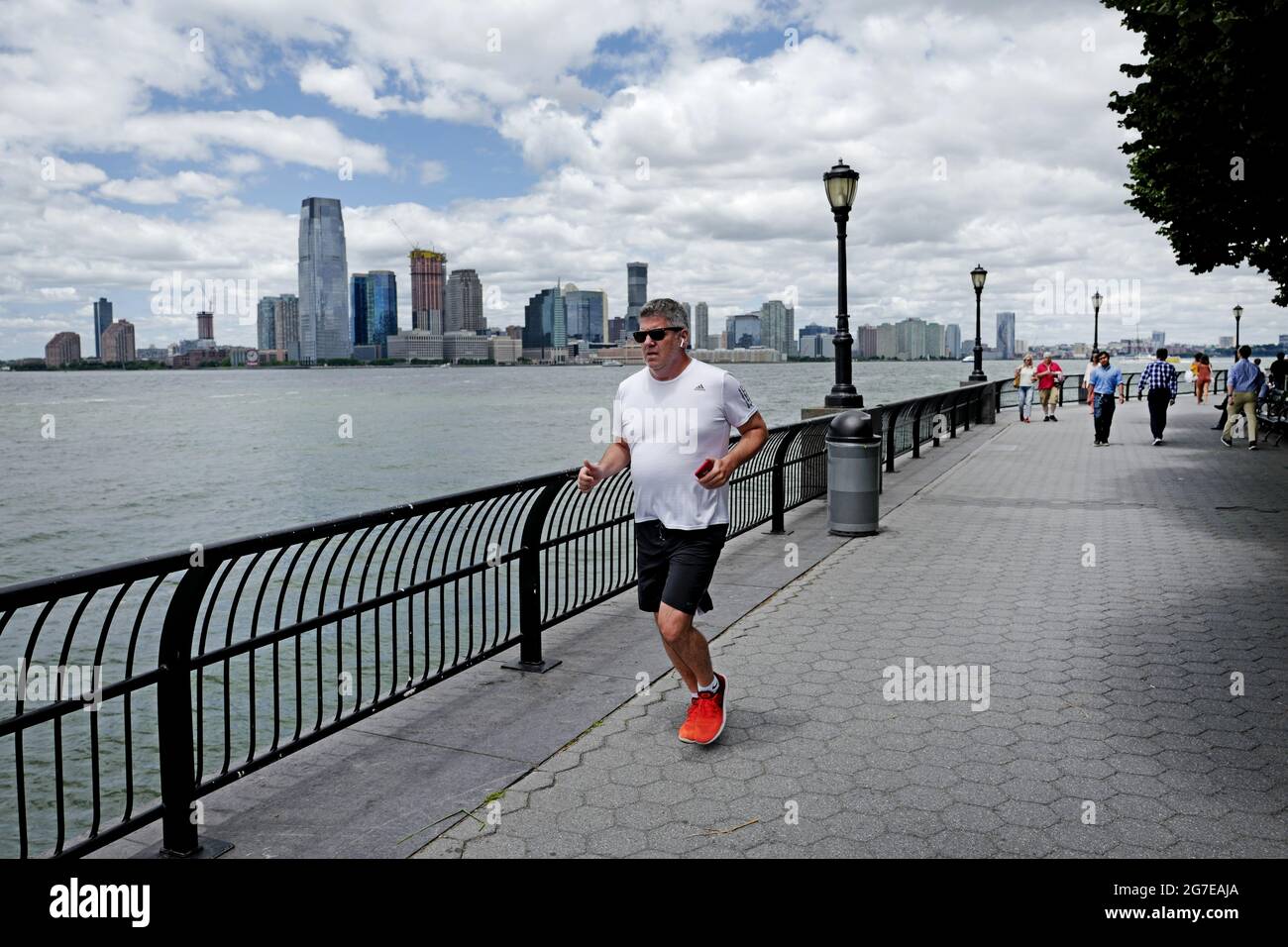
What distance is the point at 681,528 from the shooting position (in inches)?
177

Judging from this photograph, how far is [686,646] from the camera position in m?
4.59

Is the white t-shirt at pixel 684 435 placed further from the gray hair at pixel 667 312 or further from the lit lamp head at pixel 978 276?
the lit lamp head at pixel 978 276

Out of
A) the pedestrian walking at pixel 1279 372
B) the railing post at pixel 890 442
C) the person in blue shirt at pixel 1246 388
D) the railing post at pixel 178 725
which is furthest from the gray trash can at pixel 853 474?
the pedestrian walking at pixel 1279 372

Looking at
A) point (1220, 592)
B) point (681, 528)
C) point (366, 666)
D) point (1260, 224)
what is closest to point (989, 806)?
point (681, 528)

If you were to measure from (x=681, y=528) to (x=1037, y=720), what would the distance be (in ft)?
6.85

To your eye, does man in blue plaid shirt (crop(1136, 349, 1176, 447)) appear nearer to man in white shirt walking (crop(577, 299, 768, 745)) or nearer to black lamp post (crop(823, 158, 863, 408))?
black lamp post (crop(823, 158, 863, 408))

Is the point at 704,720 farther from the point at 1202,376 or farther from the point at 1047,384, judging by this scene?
the point at 1202,376

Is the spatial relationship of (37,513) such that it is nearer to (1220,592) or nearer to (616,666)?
(616,666)

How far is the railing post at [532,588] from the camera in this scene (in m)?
5.90

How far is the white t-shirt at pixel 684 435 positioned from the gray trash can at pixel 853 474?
6040 mm

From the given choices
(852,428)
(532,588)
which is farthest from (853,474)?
(532,588)

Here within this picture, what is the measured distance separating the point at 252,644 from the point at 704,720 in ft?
6.53

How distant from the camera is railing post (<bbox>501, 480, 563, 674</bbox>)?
232 inches

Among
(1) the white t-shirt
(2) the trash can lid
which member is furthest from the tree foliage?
(1) the white t-shirt
